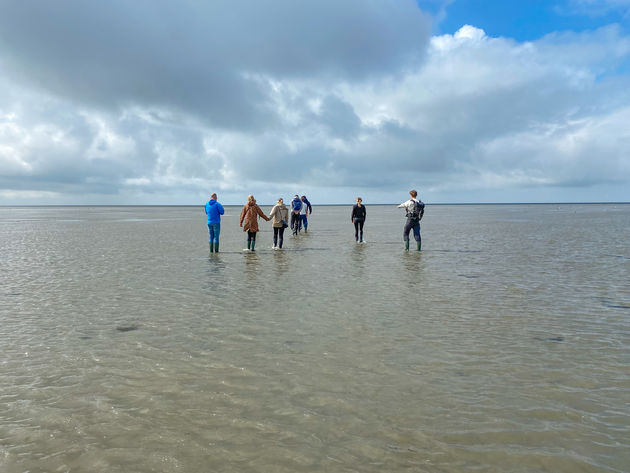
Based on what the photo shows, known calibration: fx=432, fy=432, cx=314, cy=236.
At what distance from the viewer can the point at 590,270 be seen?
14594mm

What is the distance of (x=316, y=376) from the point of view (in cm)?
570

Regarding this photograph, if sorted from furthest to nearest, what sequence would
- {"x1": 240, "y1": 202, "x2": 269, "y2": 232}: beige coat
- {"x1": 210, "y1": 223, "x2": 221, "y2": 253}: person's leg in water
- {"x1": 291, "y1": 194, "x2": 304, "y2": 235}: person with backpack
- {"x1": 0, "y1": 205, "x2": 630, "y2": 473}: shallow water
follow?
1. {"x1": 291, "y1": 194, "x2": 304, "y2": 235}: person with backpack
2. {"x1": 210, "y1": 223, "x2": 221, "y2": 253}: person's leg in water
3. {"x1": 240, "y1": 202, "x2": 269, "y2": 232}: beige coat
4. {"x1": 0, "y1": 205, "x2": 630, "y2": 473}: shallow water

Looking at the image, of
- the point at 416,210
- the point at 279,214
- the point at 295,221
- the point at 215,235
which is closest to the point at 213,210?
the point at 215,235

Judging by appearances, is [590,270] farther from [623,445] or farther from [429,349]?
[623,445]

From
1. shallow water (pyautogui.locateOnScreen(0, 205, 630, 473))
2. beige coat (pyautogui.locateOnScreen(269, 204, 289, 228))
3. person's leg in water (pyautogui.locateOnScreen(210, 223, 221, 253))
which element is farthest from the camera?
beige coat (pyautogui.locateOnScreen(269, 204, 289, 228))

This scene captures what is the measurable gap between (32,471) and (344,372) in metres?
3.54

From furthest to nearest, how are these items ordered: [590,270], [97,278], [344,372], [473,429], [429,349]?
[590,270], [97,278], [429,349], [344,372], [473,429]

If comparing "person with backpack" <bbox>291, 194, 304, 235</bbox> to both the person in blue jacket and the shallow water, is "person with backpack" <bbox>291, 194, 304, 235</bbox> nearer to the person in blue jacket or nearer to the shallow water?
the person in blue jacket

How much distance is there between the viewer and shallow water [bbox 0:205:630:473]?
3990mm

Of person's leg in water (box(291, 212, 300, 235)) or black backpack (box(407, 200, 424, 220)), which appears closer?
black backpack (box(407, 200, 424, 220))

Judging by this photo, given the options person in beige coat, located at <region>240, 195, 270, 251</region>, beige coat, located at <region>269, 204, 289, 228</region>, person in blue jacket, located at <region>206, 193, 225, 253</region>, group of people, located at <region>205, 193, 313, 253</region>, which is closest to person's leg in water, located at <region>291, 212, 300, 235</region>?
group of people, located at <region>205, 193, 313, 253</region>

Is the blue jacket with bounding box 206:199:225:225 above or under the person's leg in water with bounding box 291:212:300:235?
above

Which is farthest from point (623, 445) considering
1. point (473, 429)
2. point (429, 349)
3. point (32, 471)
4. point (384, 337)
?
point (32, 471)

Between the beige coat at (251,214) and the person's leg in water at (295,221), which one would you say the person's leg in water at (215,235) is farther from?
the person's leg in water at (295,221)
